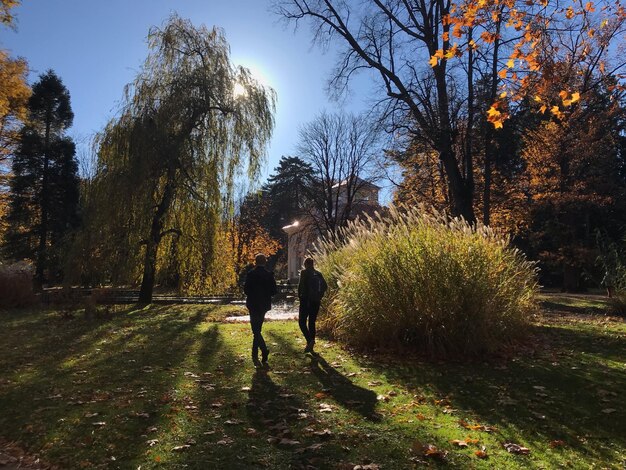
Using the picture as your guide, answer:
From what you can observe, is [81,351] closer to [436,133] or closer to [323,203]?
[436,133]

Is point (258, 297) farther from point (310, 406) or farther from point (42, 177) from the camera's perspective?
point (42, 177)

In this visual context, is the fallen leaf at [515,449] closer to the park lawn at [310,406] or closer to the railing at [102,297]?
the park lawn at [310,406]

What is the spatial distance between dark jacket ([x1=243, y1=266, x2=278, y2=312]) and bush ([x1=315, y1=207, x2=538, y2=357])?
1.90 meters

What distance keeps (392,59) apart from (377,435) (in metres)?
16.3

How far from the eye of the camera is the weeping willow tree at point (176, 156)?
16.5 meters

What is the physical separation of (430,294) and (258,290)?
292 cm

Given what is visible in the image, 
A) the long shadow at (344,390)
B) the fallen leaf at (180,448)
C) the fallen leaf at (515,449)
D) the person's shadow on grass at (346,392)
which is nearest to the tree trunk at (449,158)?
the long shadow at (344,390)

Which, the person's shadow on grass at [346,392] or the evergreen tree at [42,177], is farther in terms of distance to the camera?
the evergreen tree at [42,177]

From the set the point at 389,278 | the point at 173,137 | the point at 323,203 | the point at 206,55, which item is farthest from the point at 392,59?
the point at 323,203

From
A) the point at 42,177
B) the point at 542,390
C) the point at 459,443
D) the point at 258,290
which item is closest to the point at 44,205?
the point at 42,177

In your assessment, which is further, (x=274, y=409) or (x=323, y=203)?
(x=323, y=203)

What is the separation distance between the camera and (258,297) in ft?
25.2

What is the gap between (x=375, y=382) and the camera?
6395 mm

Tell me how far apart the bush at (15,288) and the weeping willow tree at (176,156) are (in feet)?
13.5
